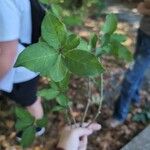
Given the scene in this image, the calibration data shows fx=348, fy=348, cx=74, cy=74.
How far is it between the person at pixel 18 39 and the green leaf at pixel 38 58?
2.01ft

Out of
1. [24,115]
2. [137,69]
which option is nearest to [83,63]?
[24,115]

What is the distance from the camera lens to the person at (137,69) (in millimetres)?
2260

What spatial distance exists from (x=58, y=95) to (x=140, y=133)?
5.33 feet

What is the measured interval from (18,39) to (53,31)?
792mm

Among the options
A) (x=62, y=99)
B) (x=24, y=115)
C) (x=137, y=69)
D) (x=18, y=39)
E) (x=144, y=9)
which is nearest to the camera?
(x=62, y=99)

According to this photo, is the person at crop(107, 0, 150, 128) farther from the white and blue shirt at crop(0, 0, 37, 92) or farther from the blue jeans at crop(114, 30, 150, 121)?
the white and blue shirt at crop(0, 0, 37, 92)

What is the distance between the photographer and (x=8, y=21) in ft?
4.09

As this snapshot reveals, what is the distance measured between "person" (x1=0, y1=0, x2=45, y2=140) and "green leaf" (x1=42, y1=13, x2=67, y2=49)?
593mm

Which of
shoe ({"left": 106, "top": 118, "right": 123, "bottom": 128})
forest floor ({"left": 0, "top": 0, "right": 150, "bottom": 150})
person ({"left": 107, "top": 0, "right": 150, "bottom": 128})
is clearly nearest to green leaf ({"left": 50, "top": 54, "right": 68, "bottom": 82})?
person ({"left": 107, "top": 0, "right": 150, "bottom": 128})

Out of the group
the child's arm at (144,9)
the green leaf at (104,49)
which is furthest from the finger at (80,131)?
the child's arm at (144,9)

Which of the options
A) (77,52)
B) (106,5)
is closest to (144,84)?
(106,5)

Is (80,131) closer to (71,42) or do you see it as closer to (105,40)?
(105,40)

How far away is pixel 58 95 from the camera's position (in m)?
1.08

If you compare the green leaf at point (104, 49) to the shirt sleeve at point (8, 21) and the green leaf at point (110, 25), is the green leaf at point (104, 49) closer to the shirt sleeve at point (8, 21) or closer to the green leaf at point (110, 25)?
the green leaf at point (110, 25)
